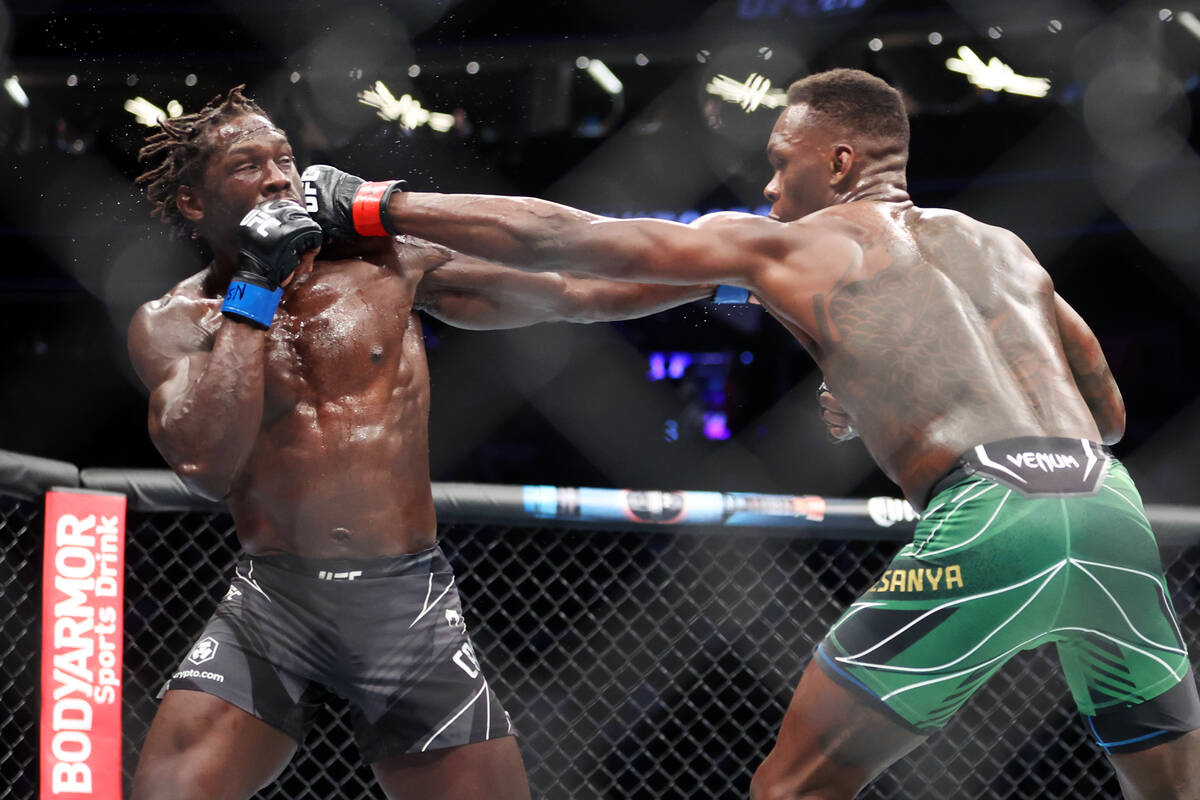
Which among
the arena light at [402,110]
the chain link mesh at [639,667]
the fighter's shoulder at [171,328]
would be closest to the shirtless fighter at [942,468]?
the fighter's shoulder at [171,328]

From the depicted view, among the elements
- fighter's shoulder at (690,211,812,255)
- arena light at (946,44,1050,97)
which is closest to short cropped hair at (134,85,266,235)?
fighter's shoulder at (690,211,812,255)

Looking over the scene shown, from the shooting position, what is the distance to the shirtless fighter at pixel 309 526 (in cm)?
185

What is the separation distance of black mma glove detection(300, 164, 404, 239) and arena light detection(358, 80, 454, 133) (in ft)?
14.4

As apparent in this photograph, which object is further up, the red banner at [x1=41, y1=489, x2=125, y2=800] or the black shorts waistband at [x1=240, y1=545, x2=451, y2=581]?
the black shorts waistband at [x1=240, y1=545, x2=451, y2=581]

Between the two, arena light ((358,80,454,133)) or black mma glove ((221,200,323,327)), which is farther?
arena light ((358,80,454,133))

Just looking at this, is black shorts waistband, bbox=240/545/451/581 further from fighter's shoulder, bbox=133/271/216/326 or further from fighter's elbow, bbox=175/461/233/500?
fighter's shoulder, bbox=133/271/216/326

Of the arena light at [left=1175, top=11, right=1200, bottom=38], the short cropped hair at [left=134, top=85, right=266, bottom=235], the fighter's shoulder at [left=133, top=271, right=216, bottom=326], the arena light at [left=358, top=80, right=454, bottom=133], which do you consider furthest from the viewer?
the arena light at [left=358, top=80, right=454, bottom=133]

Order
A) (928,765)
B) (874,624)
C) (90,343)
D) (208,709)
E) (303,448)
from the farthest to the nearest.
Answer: (90,343) < (928,765) < (303,448) < (208,709) < (874,624)

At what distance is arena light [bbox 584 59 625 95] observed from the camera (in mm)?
6668

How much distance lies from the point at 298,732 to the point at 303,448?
48 centimetres

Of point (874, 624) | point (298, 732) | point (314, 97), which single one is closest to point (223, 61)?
point (314, 97)

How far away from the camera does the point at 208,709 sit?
181 centimetres

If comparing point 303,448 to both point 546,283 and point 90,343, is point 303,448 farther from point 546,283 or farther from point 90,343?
point 90,343

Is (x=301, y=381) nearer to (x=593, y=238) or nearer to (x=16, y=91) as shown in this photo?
(x=593, y=238)
